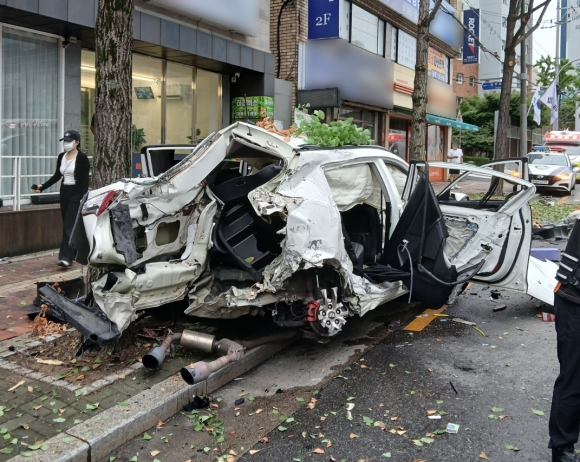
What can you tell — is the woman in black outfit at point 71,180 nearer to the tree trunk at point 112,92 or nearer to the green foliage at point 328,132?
the tree trunk at point 112,92

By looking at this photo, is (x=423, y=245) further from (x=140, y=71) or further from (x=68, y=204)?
(x=140, y=71)

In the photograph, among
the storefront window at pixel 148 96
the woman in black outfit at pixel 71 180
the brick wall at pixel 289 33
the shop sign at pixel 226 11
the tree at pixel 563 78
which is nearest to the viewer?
the woman in black outfit at pixel 71 180

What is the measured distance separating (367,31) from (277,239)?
15.5 m

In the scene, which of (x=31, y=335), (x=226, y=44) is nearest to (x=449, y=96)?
(x=226, y=44)

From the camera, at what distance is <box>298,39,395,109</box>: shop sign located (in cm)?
1625

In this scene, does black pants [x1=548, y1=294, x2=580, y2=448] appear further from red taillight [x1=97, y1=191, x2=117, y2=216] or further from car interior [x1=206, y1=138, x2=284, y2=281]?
red taillight [x1=97, y1=191, x2=117, y2=216]

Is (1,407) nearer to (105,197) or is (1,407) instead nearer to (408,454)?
(105,197)

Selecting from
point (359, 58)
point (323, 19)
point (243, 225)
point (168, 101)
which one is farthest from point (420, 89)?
point (243, 225)

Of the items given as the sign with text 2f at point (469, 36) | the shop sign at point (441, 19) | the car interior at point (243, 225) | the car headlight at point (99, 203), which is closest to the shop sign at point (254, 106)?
the shop sign at point (441, 19)

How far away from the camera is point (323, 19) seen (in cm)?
1638

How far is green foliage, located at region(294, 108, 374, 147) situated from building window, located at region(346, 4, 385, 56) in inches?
509

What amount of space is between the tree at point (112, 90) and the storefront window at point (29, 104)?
16.7 ft

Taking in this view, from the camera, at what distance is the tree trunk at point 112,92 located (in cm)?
483

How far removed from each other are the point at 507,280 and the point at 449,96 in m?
22.3
